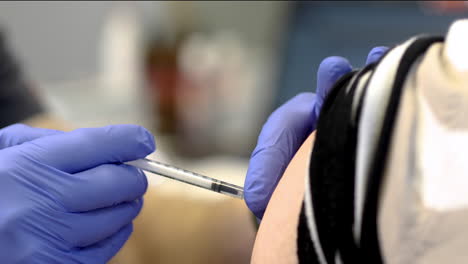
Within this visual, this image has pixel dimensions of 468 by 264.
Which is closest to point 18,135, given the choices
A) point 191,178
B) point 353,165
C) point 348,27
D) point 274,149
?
point 191,178

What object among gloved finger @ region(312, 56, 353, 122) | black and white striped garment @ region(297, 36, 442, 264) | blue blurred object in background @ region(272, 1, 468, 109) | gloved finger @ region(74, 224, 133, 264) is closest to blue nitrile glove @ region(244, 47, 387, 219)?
gloved finger @ region(312, 56, 353, 122)

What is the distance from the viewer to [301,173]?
497mm

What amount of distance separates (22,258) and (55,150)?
154mm

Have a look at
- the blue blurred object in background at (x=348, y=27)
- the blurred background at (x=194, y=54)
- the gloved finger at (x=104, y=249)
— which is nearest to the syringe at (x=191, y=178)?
the gloved finger at (x=104, y=249)

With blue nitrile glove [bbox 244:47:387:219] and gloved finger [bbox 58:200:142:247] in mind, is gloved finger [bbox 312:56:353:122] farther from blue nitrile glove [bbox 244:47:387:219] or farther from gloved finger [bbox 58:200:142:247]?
gloved finger [bbox 58:200:142:247]

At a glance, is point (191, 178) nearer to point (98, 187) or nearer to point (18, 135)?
point (98, 187)

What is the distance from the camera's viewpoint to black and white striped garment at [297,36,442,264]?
39 cm

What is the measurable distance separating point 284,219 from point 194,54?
77.7 inches

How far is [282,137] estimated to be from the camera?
646 millimetres

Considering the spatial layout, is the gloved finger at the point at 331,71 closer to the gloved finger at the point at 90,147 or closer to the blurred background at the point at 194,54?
the gloved finger at the point at 90,147

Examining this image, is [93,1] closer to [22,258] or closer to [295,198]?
[22,258]

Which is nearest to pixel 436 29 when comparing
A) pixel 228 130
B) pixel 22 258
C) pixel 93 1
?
pixel 228 130

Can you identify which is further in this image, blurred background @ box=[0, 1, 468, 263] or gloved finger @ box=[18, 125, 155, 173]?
blurred background @ box=[0, 1, 468, 263]

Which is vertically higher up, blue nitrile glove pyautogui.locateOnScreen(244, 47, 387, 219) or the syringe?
blue nitrile glove pyautogui.locateOnScreen(244, 47, 387, 219)
